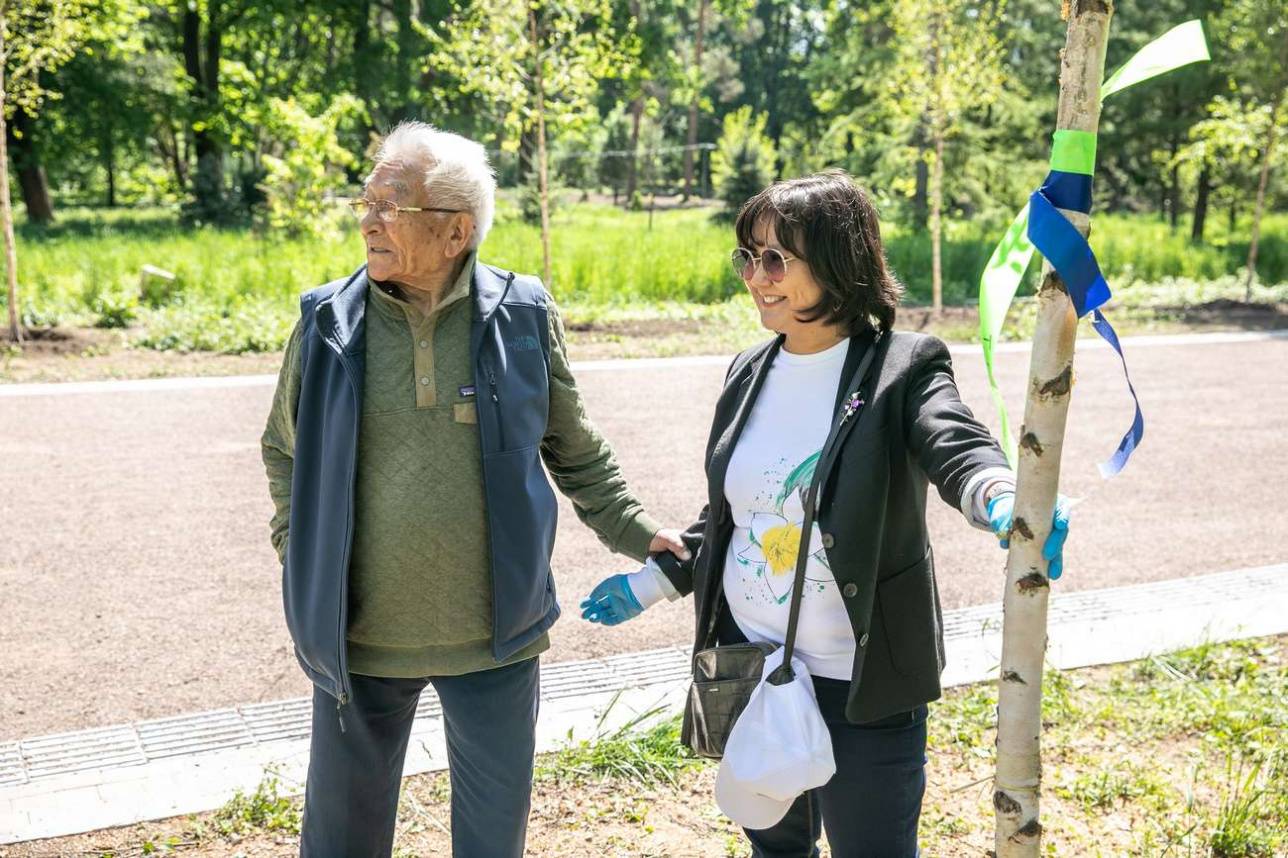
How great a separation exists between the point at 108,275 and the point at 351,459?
13.6 meters

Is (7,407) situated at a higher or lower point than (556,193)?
lower

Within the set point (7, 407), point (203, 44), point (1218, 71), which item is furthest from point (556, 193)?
point (7, 407)

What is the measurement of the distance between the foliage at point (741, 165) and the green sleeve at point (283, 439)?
25.9 meters

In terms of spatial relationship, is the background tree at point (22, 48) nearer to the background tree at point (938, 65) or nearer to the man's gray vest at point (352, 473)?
the background tree at point (938, 65)

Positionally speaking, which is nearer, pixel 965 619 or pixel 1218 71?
pixel 965 619

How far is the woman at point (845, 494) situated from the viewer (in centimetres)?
218

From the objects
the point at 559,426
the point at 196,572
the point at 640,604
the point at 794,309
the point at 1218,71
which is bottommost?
the point at 196,572

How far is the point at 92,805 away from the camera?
3318 millimetres

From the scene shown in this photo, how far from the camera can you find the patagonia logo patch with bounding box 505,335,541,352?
244 centimetres

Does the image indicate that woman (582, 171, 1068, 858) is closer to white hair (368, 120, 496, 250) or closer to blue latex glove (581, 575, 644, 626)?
blue latex glove (581, 575, 644, 626)

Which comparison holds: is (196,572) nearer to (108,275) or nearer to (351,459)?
(351,459)

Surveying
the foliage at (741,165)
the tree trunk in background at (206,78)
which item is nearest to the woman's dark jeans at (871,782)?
the foliage at (741,165)

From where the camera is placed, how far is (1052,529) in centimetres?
186

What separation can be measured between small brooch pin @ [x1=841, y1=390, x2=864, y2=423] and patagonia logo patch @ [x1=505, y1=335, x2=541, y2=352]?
0.67 metres
